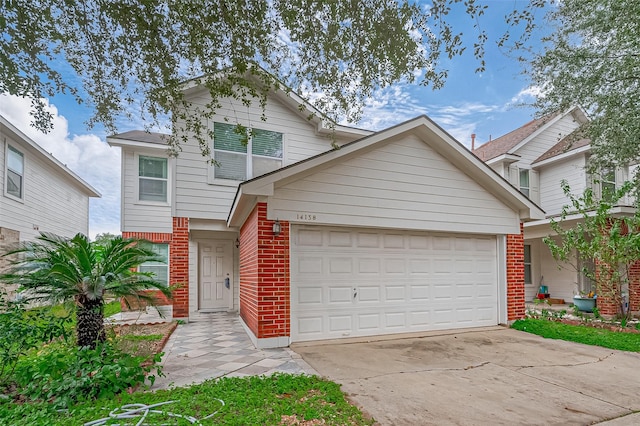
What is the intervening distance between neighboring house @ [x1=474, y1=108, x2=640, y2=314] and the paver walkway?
1099 centimetres

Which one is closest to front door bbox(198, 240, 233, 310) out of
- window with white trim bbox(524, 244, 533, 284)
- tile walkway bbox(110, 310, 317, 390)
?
tile walkway bbox(110, 310, 317, 390)

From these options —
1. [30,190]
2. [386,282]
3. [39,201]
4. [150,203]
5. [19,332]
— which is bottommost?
[19,332]

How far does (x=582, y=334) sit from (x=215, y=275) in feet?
31.7

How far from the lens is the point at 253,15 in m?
4.46

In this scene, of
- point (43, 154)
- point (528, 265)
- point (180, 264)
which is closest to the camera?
point (180, 264)

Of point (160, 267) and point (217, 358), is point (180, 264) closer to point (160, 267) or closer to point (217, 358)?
point (160, 267)

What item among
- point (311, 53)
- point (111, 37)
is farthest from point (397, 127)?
point (111, 37)

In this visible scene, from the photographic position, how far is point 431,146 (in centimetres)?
796

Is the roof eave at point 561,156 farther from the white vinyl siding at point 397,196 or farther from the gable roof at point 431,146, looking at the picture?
the white vinyl siding at point 397,196

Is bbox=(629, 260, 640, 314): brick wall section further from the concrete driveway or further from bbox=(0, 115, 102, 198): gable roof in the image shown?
bbox=(0, 115, 102, 198): gable roof

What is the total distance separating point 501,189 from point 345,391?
20.6 ft

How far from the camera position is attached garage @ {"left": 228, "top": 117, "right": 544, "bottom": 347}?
642cm

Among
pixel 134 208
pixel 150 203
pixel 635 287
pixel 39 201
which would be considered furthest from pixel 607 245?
pixel 39 201

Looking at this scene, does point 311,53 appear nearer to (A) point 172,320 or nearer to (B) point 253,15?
(B) point 253,15
